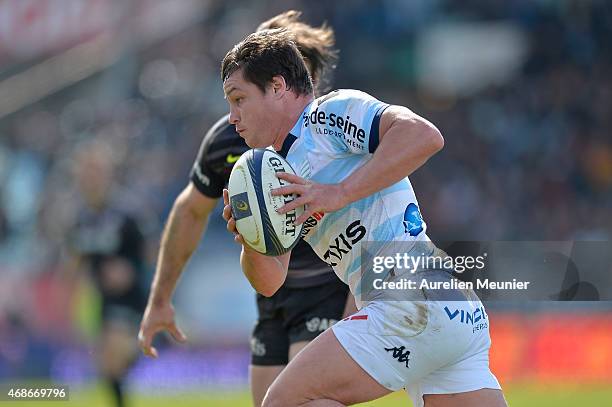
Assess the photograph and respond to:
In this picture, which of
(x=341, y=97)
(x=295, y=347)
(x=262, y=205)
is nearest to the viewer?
(x=262, y=205)

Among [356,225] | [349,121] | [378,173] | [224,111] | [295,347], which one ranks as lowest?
[295,347]

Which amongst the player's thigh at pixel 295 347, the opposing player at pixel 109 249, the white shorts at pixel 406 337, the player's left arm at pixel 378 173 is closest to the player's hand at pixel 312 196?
the player's left arm at pixel 378 173

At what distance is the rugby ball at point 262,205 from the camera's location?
4.23 m

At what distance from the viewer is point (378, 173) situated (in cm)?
416

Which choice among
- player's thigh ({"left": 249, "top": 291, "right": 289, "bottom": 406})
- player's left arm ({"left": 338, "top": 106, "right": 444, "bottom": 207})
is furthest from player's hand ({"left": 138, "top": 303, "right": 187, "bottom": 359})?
player's left arm ({"left": 338, "top": 106, "right": 444, "bottom": 207})

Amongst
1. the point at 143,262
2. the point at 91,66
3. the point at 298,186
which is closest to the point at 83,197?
the point at 143,262

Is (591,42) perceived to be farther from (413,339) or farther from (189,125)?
(413,339)

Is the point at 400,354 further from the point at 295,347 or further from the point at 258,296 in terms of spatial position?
the point at 258,296

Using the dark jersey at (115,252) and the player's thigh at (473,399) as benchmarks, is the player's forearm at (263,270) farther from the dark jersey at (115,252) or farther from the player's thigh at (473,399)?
the dark jersey at (115,252)

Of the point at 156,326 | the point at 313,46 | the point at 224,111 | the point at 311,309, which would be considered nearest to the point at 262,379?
the point at 311,309

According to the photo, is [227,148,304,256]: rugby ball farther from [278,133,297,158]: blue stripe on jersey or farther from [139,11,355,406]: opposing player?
[139,11,355,406]: opposing player

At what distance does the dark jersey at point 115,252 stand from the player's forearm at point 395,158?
19.8 feet

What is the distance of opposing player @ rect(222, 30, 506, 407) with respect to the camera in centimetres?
420

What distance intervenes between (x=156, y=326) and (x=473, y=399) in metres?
2.37
